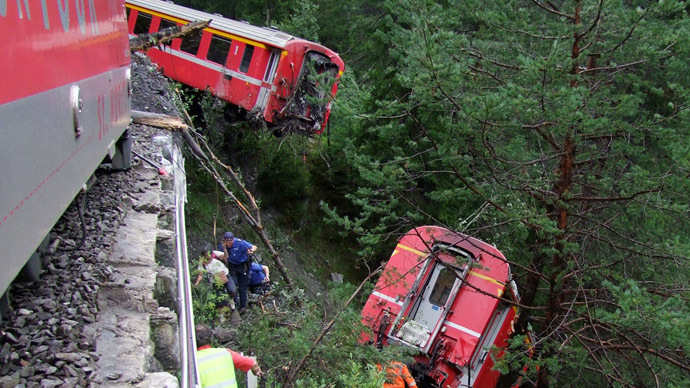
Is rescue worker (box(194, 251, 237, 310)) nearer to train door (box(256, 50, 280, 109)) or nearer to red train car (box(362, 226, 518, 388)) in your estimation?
red train car (box(362, 226, 518, 388))

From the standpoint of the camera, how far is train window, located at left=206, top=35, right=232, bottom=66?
13.8 metres

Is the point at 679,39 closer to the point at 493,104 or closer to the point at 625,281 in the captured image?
the point at 493,104

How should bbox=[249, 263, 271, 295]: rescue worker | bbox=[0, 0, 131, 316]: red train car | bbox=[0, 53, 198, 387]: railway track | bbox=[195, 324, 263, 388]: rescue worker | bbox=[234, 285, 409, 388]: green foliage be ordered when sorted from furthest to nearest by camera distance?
bbox=[249, 263, 271, 295]: rescue worker, bbox=[234, 285, 409, 388]: green foliage, bbox=[195, 324, 263, 388]: rescue worker, bbox=[0, 53, 198, 387]: railway track, bbox=[0, 0, 131, 316]: red train car

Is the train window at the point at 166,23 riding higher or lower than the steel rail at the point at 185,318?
lower

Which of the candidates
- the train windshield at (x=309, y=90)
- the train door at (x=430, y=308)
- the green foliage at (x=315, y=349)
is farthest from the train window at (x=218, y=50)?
the green foliage at (x=315, y=349)

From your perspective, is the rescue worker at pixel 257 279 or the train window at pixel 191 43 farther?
the train window at pixel 191 43

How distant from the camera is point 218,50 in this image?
1398cm

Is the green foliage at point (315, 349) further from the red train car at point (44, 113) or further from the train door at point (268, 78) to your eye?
the train door at point (268, 78)

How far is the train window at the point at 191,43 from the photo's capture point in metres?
14.1

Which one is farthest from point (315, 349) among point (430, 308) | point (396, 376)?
point (430, 308)

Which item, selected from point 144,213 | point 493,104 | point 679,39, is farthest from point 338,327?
point 679,39

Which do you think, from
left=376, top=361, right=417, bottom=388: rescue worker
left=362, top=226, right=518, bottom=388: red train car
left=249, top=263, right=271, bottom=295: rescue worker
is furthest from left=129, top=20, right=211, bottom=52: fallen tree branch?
left=376, top=361, right=417, bottom=388: rescue worker

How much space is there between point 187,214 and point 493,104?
8611 mm

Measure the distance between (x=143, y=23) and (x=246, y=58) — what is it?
138 inches
